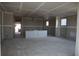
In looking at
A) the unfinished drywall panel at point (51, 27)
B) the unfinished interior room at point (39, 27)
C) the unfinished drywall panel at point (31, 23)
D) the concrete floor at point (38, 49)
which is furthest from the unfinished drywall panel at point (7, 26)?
the unfinished drywall panel at point (51, 27)

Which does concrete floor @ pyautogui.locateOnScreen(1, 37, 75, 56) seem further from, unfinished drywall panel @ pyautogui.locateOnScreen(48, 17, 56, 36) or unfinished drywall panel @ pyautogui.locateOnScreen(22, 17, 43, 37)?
unfinished drywall panel @ pyautogui.locateOnScreen(48, 17, 56, 36)

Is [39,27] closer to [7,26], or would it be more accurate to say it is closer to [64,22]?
[64,22]

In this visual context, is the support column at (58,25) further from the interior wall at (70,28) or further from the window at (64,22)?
the interior wall at (70,28)

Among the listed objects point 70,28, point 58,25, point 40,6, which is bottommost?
point 70,28

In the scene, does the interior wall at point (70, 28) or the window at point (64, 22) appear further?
the window at point (64, 22)

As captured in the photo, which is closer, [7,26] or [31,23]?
[7,26]

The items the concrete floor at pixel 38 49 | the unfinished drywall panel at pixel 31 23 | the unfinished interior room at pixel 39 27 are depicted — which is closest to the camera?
the concrete floor at pixel 38 49

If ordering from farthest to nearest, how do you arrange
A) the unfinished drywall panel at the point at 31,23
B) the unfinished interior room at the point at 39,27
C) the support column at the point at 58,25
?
the unfinished drywall panel at the point at 31,23
the support column at the point at 58,25
the unfinished interior room at the point at 39,27

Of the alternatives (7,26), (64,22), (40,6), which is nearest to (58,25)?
(64,22)

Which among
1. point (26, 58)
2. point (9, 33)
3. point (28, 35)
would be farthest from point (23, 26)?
point (26, 58)

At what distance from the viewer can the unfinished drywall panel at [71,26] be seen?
9.38m

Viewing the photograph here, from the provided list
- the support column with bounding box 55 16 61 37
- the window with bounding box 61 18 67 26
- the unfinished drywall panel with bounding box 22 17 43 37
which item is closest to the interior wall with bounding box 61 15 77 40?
the window with bounding box 61 18 67 26

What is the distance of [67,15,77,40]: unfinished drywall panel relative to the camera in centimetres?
938

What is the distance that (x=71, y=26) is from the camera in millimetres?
9773
